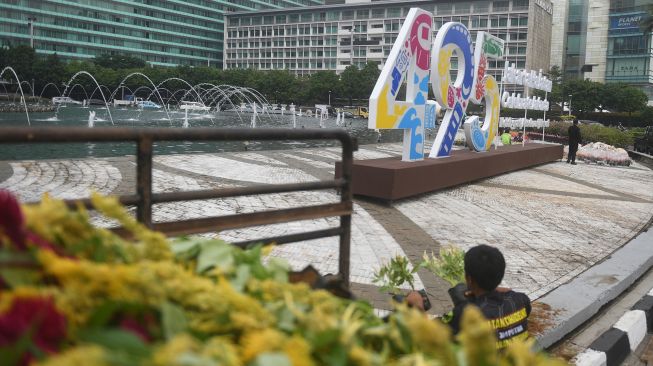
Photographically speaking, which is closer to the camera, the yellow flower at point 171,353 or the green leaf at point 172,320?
the yellow flower at point 171,353

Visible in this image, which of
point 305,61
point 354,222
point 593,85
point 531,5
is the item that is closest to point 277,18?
point 305,61

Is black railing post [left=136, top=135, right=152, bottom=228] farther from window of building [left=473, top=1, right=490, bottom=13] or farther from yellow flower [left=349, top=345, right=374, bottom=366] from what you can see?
window of building [left=473, top=1, right=490, bottom=13]

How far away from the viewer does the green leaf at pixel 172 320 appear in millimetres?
1152

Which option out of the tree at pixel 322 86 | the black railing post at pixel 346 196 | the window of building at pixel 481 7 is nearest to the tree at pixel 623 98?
the window of building at pixel 481 7

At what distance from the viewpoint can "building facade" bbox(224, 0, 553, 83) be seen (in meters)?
99.6

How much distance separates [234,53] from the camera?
130875 millimetres

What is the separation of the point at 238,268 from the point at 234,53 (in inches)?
5293

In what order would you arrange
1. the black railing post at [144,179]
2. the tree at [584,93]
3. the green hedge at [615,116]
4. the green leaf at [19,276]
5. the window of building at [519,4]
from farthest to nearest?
the window of building at [519,4] < the tree at [584,93] < the green hedge at [615,116] < the black railing post at [144,179] < the green leaf at [19,276]

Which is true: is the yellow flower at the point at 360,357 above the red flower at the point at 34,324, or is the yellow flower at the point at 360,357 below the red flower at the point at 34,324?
below

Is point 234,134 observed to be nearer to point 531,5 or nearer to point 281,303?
point 281,303

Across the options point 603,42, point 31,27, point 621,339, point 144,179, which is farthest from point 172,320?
point 603,42

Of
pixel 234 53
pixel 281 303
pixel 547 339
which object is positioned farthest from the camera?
pixel 234 53

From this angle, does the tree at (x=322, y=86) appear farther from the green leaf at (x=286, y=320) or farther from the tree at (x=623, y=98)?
the green leaf at (x=286, y=320)

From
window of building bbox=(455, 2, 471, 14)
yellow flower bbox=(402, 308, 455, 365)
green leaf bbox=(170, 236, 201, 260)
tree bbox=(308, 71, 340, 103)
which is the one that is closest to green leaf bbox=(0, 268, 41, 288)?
green leaf bbox=(170, 236, 201, 260)
